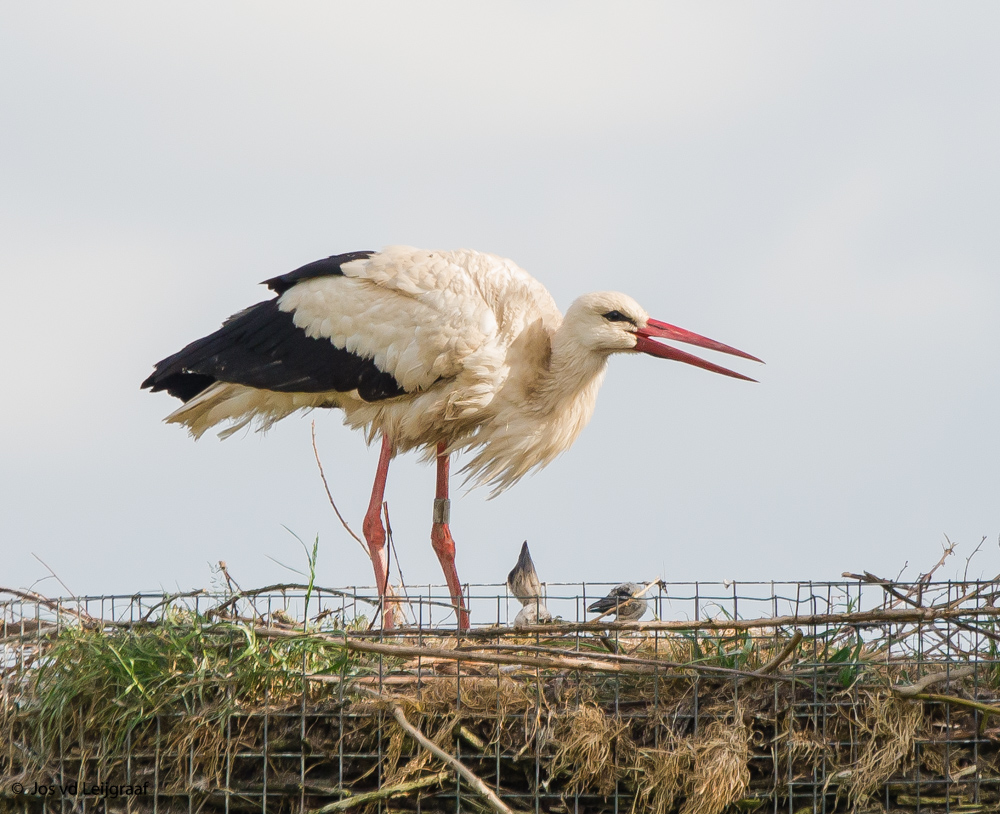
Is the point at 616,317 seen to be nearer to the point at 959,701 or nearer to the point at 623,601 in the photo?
the point at 623,601

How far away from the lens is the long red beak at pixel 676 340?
18.6 ft

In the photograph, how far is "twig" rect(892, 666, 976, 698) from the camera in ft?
12.1

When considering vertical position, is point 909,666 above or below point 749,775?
above

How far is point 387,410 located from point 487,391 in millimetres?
479

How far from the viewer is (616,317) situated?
5.63 m

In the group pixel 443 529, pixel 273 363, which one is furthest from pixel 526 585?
pixel 273 363

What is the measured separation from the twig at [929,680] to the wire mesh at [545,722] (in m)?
0.01

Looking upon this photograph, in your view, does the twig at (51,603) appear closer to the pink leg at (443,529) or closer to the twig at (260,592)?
the twig at (260,592)

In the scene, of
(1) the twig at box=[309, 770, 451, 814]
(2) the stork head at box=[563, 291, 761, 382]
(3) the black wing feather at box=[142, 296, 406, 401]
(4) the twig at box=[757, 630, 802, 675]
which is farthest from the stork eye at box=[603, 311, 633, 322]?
(1) the twig at box=[309, 770, 451, 814]

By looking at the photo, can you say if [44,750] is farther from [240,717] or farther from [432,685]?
[432,685]

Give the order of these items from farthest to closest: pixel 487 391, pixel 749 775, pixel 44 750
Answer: pixel 487 391 → pixel 44 750 → pixel 749 775

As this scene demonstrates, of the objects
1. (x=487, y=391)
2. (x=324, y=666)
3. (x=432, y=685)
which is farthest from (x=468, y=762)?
(x=487, y=391)

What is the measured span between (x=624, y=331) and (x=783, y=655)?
7.47 ft

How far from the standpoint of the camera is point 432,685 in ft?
12.9
